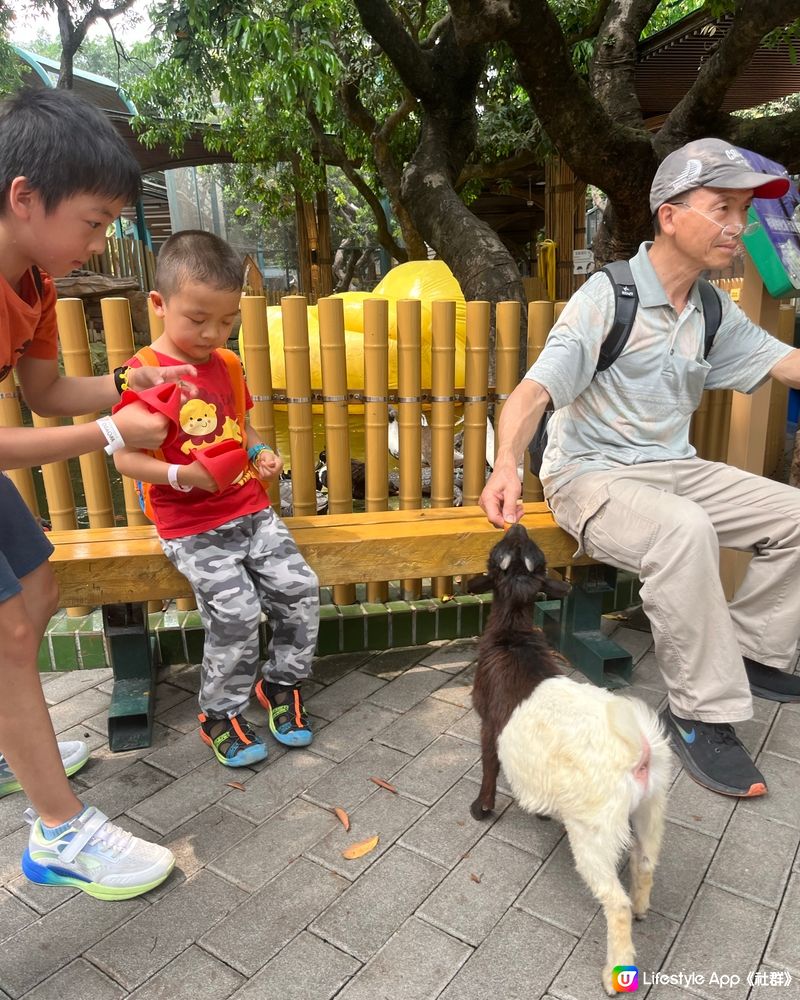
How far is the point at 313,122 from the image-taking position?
33.7 ft

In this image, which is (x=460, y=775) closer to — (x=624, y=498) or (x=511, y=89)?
(x=624, y=498)

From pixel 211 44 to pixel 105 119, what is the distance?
24.4ft

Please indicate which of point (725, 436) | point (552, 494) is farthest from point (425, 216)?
point (552, 494)

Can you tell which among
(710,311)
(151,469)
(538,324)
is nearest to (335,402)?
(538,324)

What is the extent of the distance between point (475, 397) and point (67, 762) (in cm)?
211

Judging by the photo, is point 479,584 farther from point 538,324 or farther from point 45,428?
point 538,324

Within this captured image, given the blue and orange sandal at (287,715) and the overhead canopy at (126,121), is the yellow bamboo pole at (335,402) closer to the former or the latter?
the blue and orange sandal at (287,715)

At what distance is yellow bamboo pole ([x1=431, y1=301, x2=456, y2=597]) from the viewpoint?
123 inches

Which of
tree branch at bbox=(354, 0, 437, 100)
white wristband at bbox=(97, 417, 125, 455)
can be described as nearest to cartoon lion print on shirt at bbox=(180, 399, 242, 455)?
white wristband at bbox=(97, 417, 125, 455)

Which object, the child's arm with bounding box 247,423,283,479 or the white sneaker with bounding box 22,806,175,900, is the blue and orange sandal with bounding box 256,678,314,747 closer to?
the white sneaker with bounding box 22,806,175,900

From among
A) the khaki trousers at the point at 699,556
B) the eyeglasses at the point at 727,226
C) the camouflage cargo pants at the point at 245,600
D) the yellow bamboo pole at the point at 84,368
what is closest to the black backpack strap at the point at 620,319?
the eyeglasses at the point at 727,226

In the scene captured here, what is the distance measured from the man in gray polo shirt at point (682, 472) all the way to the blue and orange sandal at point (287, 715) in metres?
1.06

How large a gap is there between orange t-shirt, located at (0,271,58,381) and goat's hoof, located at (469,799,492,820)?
175cm

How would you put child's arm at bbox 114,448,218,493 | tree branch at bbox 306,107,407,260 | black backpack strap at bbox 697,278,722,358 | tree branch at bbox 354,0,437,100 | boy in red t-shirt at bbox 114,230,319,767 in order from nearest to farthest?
child's arm at bbox 114,448,218,493 → boy in red t-shirt at bbox 114,230,319,767 → black backpack strap at bbox 697,278,722,358 → tree branch at bbox 354,0,437,100 → tree branch at bbox 306,107,407,260
